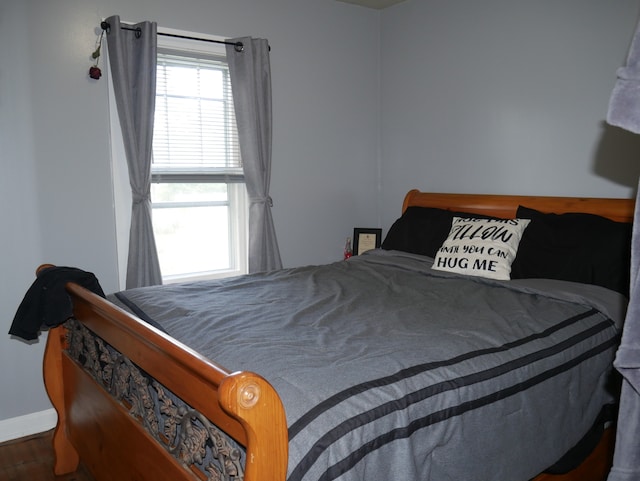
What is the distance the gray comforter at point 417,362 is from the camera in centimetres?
129

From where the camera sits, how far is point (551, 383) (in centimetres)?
174

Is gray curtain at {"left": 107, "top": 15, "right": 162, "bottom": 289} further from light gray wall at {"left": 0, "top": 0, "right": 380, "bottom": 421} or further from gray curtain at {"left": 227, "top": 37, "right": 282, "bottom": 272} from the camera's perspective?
gray curtain at {"left": 227, "top": 37, "right": 282, "bottom": 272}

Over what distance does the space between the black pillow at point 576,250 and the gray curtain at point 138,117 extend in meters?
1.92

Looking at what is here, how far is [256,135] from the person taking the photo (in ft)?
10.7

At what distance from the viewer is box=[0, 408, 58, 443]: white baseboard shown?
2.73m

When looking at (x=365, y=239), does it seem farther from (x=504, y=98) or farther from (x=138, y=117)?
(x=138, y=117)

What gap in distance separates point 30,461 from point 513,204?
2.76 metres

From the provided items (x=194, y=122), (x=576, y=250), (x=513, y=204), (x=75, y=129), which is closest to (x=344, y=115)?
(x=194, y=122)

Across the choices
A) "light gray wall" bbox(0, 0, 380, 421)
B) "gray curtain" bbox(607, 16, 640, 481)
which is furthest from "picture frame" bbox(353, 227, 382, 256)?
"gray curtain" bbox(607, 16, 640, 481)

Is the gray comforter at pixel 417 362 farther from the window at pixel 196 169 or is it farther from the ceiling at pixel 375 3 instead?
the ceiling at pixel 375 3

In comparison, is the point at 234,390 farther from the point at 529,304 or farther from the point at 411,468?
the point at 529,304

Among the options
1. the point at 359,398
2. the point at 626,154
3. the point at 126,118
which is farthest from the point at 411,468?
the point at 126,118

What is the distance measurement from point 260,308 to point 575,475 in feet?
4.31

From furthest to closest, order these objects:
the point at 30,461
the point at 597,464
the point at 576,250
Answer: the point at 30,461 < the point at 576,250 < the point at 597,464
